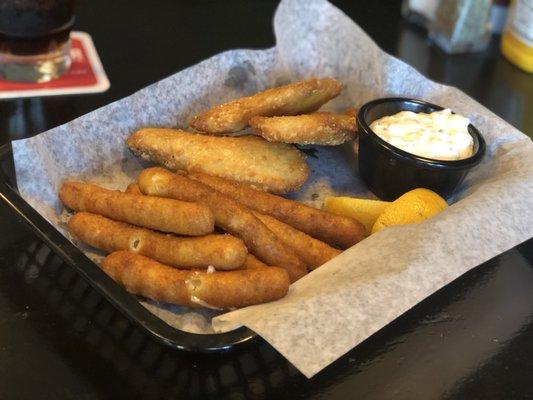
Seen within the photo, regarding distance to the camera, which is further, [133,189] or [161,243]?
[133,189]

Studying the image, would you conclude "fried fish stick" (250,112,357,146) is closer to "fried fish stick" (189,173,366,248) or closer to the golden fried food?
"fried fish stick" (189,173,366,248)

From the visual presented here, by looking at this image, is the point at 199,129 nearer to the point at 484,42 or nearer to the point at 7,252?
the point at 7,252

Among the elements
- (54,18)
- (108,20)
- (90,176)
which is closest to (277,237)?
(90,176)

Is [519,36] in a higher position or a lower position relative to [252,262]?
lower

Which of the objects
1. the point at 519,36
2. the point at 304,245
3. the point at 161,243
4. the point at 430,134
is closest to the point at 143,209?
the point at 161,243

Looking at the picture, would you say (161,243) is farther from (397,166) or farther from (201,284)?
(397,166)
